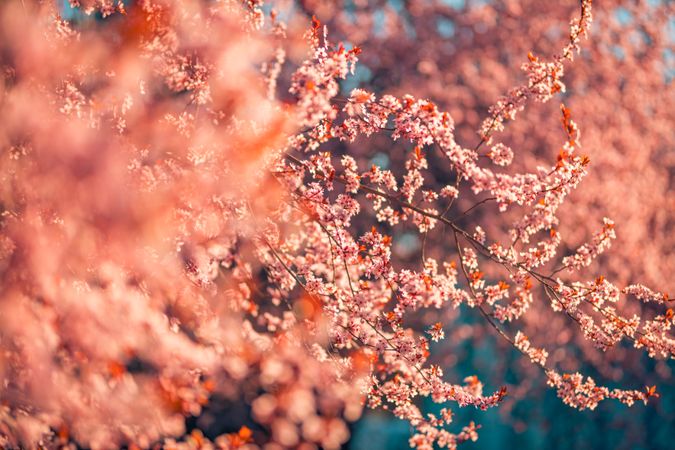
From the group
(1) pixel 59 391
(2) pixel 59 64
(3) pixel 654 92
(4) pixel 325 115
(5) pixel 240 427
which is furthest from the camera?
(3) pixel 654 92

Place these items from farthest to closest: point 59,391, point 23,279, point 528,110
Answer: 1. point 528,110
2. point 59,391
3. point 23,279

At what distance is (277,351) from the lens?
693 centimetres

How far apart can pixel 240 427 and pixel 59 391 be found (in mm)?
3649

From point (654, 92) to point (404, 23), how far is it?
498cm

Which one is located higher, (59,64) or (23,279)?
(59,64)

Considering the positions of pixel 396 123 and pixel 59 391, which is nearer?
pixel 396 123

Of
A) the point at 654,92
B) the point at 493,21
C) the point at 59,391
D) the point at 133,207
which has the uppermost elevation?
the point at 654,92

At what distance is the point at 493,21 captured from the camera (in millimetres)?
8578

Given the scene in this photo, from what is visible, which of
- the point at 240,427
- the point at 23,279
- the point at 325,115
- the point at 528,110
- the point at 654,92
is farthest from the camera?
the point at 654,92

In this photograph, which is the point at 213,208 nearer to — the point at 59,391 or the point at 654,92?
the point at 59,391

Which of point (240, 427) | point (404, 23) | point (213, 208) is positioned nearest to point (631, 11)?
point (404, 23)

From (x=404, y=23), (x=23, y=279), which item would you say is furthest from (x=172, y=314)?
(x=404, y=23)

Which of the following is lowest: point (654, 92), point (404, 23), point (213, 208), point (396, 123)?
point (213, 208)

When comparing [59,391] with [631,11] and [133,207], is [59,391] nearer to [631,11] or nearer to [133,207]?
[133,207]
